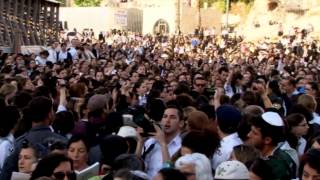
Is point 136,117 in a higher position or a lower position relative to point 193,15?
lower

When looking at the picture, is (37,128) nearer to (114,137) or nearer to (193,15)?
(114,137)

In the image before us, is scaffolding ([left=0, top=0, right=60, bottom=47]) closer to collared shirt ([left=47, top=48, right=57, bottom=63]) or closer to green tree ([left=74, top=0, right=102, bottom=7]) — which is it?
collared shirt ([left=47, top=48, right=57, bottom=63])

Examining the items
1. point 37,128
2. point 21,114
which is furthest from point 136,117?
point 21,114

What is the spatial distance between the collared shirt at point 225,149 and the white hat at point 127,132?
84cm

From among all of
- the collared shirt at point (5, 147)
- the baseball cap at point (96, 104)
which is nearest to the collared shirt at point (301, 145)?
the baseball cap at point (96, 104)

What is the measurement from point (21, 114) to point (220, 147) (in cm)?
250

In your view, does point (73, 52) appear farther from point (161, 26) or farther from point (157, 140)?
point (161, 26)

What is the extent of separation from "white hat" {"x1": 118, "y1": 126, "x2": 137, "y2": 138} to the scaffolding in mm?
25917

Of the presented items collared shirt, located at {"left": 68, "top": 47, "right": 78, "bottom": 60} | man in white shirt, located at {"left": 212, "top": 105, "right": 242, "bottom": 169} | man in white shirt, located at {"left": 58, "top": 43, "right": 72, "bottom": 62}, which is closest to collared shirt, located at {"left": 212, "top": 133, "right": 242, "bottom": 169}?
man in white shirt, located at {"left": 212, "top": 105, "right": 242, "bottom": 169}

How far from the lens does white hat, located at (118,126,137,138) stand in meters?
7.48

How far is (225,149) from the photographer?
7.50 meters

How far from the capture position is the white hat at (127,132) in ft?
24.5

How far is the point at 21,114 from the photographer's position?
28.4 ft

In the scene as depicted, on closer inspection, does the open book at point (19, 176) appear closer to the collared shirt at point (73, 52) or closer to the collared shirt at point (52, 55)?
the collared shirt at point (52, 55)
